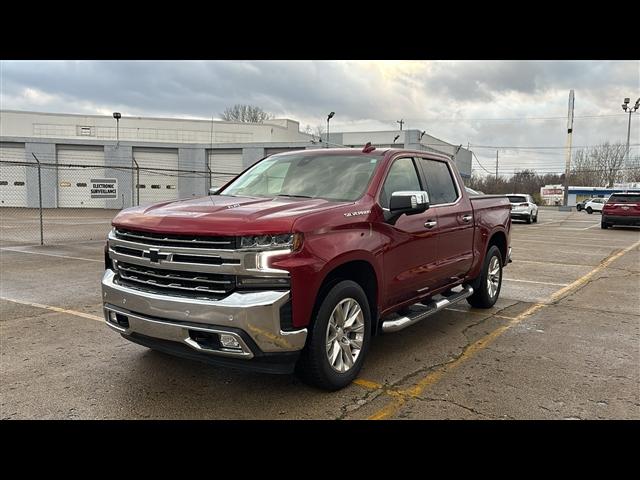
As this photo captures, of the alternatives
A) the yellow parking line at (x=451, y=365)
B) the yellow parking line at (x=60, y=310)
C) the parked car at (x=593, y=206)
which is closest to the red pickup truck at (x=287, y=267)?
the yellow parking line at (x=451, y=365)

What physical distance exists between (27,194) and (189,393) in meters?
45.0

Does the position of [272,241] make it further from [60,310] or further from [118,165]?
[118,165]

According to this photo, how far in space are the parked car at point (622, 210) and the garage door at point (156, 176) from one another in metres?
31.9

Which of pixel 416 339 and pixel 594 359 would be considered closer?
pixel 594 359

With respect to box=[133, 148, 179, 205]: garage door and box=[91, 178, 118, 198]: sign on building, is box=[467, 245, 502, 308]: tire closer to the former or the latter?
box=[91, 178, 118, 198]: sign on building

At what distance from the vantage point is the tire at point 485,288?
6.46m

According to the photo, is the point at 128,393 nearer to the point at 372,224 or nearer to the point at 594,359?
the point at 372,224

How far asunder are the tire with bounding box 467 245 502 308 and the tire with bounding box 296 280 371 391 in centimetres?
285

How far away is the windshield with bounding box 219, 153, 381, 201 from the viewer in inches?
177

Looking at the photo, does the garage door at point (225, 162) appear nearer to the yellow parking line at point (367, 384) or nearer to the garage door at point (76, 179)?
the garage door at point (76, 179)

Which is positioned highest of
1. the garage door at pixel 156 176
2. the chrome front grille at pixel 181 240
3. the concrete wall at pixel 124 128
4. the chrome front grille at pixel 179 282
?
the concrete wall at pixel 124 128

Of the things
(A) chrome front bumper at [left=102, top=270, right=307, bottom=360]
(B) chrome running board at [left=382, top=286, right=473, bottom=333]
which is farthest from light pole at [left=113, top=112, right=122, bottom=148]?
(A) chrome front bumper at [left=102, top=270, right=307, bottom=360]
